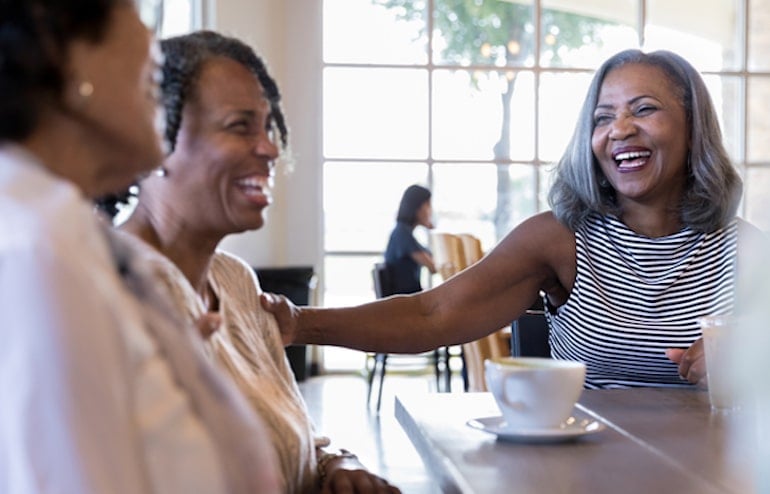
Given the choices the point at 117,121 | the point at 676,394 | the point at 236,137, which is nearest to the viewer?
the point at 117,121

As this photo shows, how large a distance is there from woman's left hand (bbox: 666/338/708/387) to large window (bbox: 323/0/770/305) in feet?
17.8

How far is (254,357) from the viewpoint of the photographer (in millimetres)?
1460

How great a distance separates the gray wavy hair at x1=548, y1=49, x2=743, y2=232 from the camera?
2.24 metres

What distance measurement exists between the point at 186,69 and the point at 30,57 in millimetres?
614

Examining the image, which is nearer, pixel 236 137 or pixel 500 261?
pixel 236 137

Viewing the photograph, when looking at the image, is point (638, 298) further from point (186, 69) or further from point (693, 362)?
point (186, 69)

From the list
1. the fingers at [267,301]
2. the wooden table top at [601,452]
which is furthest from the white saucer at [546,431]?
the fingers at [267,301]

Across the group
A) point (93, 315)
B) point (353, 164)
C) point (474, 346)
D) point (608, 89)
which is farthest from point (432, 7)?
point (93, 315)

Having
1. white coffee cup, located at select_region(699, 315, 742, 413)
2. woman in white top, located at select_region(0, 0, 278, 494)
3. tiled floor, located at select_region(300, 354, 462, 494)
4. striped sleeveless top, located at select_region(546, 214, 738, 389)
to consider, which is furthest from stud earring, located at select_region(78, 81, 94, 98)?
tiled floor, located at select_region(300, 354, 462, 494)

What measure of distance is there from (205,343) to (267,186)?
249mm

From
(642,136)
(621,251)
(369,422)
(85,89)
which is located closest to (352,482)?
(85,89)

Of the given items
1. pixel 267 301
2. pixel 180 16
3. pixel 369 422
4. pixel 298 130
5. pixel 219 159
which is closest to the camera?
pixel 219 159

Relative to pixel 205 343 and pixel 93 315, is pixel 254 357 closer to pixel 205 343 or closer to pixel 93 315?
pixel 205 343

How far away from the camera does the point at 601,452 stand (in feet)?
4.59
